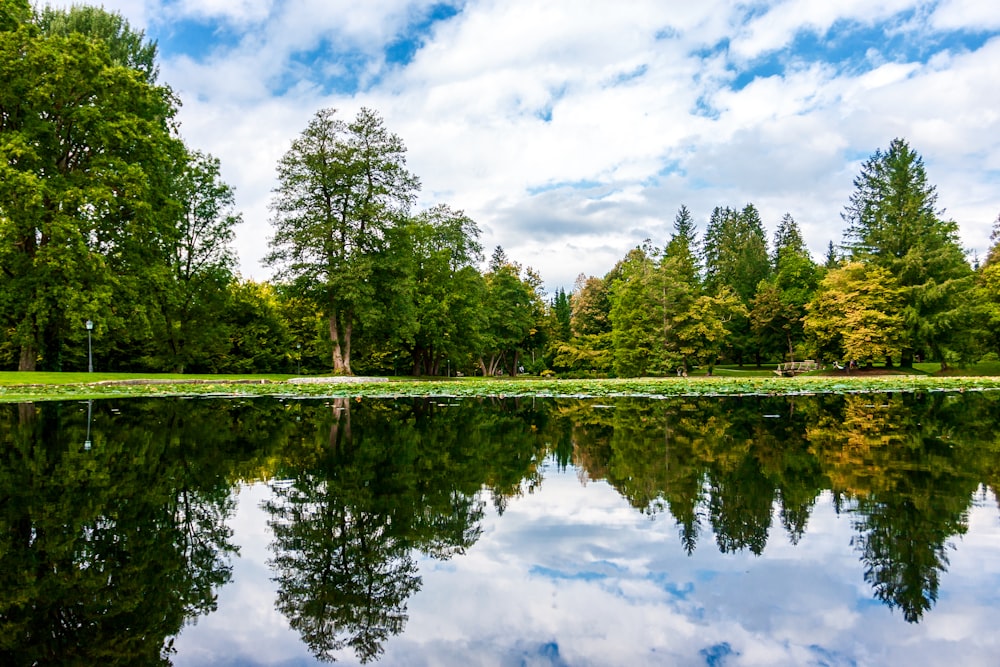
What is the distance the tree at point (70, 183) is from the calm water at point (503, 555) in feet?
65.9

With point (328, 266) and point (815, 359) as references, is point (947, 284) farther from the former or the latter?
point (328, 266)

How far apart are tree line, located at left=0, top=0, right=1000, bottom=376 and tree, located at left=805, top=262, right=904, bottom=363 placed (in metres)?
0.15

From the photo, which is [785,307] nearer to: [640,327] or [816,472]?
[640,327]

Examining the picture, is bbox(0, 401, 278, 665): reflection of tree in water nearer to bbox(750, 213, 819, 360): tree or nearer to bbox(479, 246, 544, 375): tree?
bbox(479, 246, 544, 375): tree

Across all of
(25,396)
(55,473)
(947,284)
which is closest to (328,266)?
(25,396)

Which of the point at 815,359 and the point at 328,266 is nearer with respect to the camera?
the point at 328,266

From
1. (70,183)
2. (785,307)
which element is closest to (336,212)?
(70,183)

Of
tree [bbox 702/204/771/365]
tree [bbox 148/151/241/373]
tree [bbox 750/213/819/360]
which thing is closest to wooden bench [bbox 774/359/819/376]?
tree [bbox 750/213/819/360]

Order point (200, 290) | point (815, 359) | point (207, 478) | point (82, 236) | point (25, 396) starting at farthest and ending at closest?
point (815, 359) → point (200, 290) → point (82, 236) → point (25, 396) → point (207, 478)

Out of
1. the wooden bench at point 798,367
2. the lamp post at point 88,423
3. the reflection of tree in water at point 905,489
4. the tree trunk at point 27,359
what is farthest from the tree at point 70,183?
the wooden bench at point 798,367

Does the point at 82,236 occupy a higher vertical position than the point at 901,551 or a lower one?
higher

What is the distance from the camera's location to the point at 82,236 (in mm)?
24703

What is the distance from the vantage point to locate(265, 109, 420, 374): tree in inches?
1294

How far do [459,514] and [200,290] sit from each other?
119 ft
